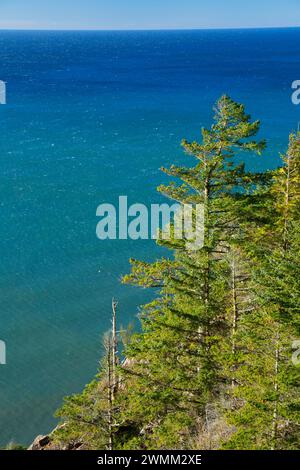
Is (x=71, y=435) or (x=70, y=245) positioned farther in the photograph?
(x=70, y=245)

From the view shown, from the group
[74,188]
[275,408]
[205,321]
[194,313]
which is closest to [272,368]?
[275,408]

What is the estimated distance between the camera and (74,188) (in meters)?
58.2

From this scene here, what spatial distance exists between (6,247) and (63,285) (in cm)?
853

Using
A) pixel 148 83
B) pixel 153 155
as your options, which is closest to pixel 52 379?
pixel 153 155

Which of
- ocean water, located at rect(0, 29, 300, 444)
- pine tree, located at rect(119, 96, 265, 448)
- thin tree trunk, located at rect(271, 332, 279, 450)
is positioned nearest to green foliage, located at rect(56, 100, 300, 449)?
pine tree, located at rect(119, 96, 265, 448)

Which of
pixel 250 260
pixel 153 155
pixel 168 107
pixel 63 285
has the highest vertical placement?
pixel 168 107

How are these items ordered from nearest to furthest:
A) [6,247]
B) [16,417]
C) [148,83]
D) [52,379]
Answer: [16,417]
[52,379]
[6,247]
[148,83]

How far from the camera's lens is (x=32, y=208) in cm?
5316

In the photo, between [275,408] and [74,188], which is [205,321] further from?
[74,188]

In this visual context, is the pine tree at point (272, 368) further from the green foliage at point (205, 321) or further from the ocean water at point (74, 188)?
the ocean water at point (74, 188)

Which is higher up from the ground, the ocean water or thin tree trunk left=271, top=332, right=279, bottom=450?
the ocean water

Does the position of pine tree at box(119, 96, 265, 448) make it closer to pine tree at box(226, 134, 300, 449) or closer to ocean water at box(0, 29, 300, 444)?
pine tree at box(226, 134, 300, 449)

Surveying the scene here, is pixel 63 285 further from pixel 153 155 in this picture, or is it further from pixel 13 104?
pixel 13 104

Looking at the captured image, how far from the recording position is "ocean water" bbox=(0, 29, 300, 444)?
3191 centimetres
